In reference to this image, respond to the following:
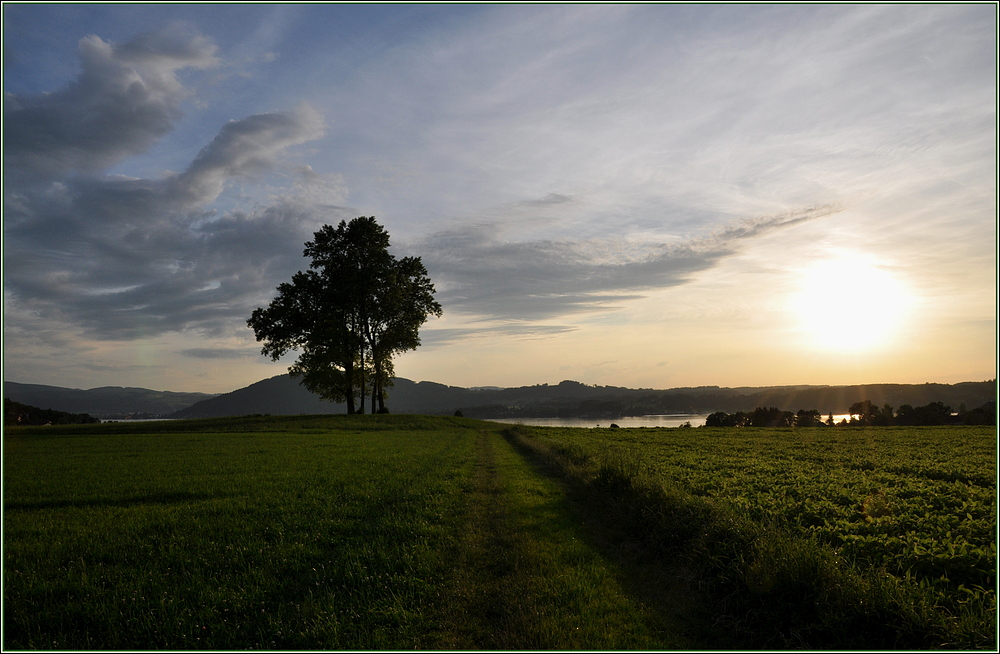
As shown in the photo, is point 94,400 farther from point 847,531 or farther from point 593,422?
point 593,422

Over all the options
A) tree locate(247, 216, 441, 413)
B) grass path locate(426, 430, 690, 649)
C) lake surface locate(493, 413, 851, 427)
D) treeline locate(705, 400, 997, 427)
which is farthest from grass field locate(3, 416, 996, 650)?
lake surface locate(493, 413, 851, 427)

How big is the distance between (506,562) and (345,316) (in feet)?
159

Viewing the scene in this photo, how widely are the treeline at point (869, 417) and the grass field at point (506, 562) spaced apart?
4665 centimetres

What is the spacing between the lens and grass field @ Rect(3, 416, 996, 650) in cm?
582

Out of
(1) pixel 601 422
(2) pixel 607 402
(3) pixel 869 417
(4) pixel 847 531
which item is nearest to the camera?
(4) pixel 847 531

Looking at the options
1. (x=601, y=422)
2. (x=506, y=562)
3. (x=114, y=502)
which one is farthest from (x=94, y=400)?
(x=601, y=422)

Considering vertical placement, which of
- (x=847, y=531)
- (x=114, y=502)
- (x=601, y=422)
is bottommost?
(x=601, y=422)

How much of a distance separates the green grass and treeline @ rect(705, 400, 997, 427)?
168 feet

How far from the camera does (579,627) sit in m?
6.05

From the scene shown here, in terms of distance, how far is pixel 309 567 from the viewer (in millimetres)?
8141

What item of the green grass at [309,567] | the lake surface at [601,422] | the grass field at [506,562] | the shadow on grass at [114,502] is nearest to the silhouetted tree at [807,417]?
the lake surface at [601,422]

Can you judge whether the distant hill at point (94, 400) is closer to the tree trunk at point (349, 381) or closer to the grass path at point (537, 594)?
the grass path at point (537, 594)

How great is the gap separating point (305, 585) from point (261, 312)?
5079cm

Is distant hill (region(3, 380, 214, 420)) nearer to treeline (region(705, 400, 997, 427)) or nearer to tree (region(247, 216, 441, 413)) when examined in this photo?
tree (region(247, 216, 441, 413))
